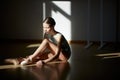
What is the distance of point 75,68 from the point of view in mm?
3328

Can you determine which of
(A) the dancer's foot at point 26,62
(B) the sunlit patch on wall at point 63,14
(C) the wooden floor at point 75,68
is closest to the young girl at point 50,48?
(A) the dancer's foot at point 26,62

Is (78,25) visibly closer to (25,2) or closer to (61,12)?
(61,12)

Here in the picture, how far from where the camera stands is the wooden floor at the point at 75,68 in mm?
2928

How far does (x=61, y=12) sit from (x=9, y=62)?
7.12ft

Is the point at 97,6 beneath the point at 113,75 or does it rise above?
above

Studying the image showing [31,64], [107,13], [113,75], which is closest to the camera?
[113,75]

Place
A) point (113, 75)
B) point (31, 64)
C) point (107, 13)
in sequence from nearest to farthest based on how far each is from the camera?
1. point (113, 75)
2. point (31, 64)
3. point (107, 13)

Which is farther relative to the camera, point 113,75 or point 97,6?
point 97,6

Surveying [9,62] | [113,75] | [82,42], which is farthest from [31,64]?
[82,42]

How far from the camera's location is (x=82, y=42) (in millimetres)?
5539

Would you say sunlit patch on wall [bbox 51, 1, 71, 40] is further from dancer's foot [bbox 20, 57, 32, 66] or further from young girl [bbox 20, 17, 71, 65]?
dancer's foot [bbox 20, 57, 32, 66]

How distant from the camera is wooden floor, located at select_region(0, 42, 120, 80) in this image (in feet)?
9.61

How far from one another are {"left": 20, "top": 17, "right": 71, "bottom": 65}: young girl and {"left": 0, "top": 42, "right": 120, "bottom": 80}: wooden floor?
11cm

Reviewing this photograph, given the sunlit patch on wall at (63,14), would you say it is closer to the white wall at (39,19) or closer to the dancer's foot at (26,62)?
the white wall at (39,19)
